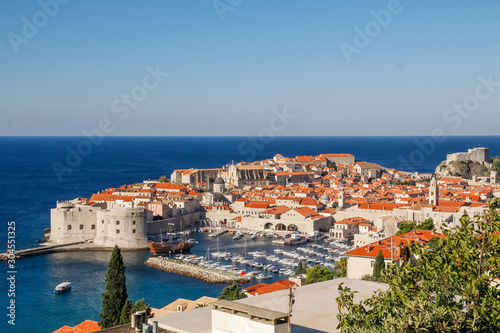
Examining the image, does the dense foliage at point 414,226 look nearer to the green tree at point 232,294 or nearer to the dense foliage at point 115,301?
the green tree at point 232,294

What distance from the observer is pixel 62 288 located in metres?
16.5

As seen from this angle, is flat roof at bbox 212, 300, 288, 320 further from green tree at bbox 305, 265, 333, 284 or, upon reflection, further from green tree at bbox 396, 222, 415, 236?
green tree at bbox 396, 222, 415, 236

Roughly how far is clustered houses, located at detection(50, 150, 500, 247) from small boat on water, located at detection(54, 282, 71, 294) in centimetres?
629

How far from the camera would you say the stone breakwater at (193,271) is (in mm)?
17734

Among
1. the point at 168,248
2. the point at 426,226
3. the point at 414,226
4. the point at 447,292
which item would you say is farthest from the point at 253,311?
the point at 168,248

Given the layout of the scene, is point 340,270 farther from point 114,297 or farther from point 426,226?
point 114,297

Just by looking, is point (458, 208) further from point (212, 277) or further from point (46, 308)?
point (46, 308)

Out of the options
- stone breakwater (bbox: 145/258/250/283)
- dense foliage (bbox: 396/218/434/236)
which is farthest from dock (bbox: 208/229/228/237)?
dense foliage (bbox: 396/218/434/236)

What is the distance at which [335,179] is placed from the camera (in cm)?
4075

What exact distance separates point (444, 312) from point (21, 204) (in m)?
32.8

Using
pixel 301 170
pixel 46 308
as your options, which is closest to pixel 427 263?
pixel 46 308

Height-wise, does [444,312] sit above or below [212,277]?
above

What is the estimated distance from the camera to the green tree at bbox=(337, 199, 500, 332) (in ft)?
14.8

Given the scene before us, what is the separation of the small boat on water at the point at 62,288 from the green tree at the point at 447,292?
1308 cm
